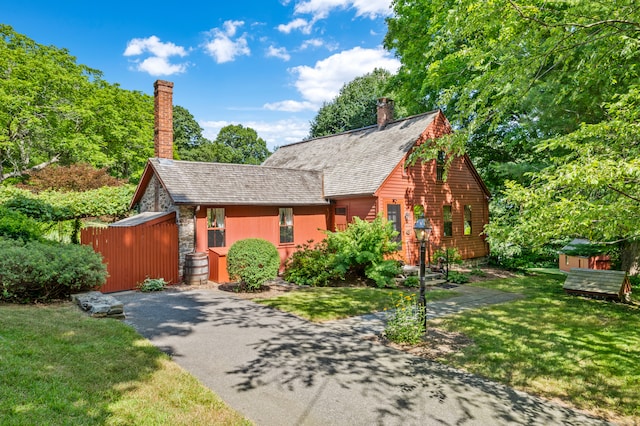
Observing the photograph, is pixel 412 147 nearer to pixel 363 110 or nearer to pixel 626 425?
pixel 626 425

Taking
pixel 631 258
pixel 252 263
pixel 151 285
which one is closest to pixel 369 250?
pixel 252 263

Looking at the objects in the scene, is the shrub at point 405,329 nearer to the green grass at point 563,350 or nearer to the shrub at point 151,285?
the green grass at point 563,350

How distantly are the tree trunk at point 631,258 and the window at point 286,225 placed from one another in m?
12.9

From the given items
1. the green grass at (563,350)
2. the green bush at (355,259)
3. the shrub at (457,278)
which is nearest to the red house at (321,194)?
the green bush at (355,259)

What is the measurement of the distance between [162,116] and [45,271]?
853 cm

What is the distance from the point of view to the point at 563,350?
694 centimetres

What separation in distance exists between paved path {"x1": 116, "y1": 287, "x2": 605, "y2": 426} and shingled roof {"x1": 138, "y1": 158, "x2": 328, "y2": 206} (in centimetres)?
594

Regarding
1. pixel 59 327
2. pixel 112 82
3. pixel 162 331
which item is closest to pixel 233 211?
pixel 162 331

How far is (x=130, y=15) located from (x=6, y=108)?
12778mm

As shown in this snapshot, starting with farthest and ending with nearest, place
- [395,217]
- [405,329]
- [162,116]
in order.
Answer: [395,217] → [162,116] → [405,329]

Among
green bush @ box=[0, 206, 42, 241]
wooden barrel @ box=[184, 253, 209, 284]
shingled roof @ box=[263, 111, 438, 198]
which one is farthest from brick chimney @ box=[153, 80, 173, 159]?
shingled roof @ box=[263, 111, 438, 198]

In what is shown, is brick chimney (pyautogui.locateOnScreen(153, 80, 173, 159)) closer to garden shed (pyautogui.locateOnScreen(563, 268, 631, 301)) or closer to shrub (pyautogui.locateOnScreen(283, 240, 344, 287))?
shrub (pyautogui.locateOnScreen(283, 240, 344, 287))

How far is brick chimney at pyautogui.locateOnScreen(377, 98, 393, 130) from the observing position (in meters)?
19.9

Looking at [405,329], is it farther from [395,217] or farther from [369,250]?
[395,217]
